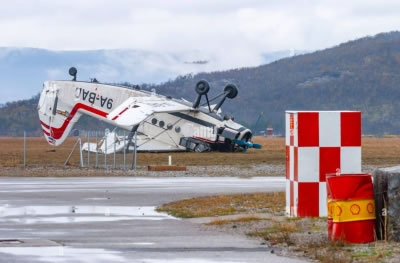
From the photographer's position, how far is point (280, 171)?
37.6m

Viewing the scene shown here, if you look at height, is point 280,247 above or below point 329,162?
below

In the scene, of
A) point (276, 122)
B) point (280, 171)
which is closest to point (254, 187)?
point (280, 171)

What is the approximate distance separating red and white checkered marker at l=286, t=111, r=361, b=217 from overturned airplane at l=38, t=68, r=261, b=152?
3938 cm

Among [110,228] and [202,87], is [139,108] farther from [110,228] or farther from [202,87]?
[110,228]

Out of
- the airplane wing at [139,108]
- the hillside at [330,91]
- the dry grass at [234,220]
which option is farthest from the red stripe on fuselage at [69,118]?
the hillside at [330,91]

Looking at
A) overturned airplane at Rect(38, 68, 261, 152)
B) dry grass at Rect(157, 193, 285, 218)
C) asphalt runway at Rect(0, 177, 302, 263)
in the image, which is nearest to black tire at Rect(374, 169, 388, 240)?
asphalt runway at Rect(0, 177, 302, 263)

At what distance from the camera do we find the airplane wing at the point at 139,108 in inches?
2012

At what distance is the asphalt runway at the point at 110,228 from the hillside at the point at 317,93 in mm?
123724

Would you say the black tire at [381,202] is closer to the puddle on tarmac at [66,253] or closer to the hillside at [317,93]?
the puddle on tarmac at [66,253]

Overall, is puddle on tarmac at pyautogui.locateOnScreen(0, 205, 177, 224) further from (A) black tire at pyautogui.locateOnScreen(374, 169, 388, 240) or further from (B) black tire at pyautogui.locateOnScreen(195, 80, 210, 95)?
(B) black tire at pyautogui.locateOnScreen(195, 80, 210, 95)

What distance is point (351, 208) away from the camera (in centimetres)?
1408

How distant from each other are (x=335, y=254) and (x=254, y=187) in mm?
14658

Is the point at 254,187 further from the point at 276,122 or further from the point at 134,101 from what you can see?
the point at 276,122

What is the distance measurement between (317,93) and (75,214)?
159 m
